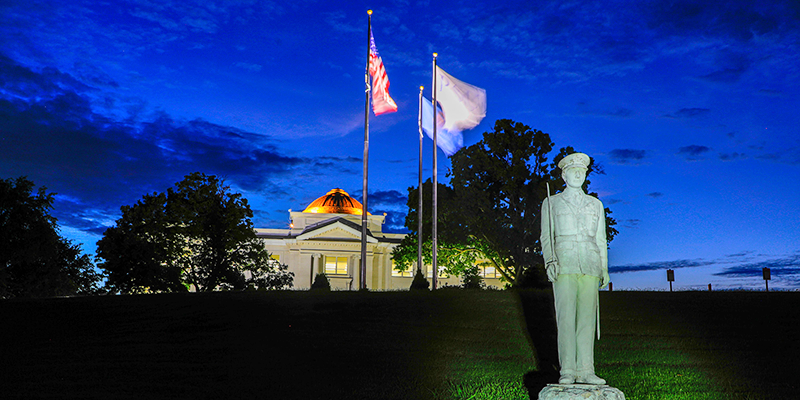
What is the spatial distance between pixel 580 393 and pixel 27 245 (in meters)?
40.2

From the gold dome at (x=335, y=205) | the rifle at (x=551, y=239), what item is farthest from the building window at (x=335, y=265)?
the rifle at (x=551, y=239)

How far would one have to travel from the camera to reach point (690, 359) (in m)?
15.8

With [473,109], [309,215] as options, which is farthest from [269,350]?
[309,215]

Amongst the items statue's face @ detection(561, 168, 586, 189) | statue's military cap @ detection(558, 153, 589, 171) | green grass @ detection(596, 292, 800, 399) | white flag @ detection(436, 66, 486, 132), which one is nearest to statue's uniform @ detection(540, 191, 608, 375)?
statue's face @ detection(561, 168, 586, 189)

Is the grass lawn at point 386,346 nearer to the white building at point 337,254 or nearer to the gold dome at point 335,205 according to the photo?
the white building at point 337,254

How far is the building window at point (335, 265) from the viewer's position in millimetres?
62000

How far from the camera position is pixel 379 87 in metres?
28.7

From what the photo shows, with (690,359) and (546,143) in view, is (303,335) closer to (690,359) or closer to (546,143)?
(690,359)

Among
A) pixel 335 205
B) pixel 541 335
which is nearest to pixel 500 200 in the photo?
pixel 541 335

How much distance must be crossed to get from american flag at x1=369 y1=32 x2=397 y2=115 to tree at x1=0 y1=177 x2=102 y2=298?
25169mm

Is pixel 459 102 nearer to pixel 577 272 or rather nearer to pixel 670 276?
pixel 670 276

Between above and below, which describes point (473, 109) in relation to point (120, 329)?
above

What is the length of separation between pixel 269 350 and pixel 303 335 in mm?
2039

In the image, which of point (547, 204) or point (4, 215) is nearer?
point (547, 204)
